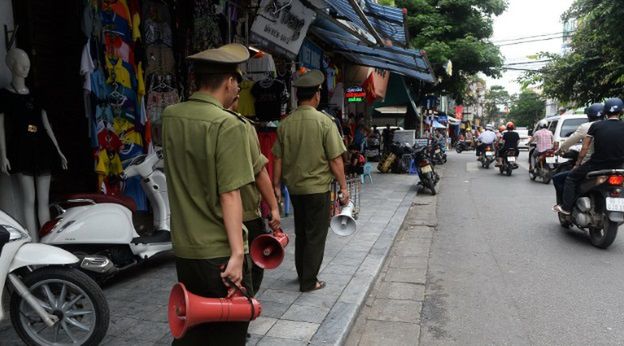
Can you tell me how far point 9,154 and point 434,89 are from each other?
19.6 metres

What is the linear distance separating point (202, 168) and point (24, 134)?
2634mm

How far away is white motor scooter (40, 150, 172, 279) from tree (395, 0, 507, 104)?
14.4 meters

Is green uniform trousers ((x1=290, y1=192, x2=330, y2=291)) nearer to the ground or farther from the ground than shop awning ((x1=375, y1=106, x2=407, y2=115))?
nearer to the ground

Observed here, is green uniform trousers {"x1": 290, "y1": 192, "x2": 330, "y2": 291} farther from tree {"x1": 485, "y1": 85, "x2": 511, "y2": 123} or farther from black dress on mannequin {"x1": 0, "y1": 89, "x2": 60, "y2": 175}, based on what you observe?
tree {"x1": 485, "y1": 85, "x2": 511, "y2": 123}

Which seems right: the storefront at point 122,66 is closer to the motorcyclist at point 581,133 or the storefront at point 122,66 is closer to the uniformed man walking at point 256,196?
the uniformed man walking at point 256,196

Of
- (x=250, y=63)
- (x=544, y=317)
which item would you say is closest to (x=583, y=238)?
(x=544, y=317)

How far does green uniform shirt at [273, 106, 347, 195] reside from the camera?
13.4 ft

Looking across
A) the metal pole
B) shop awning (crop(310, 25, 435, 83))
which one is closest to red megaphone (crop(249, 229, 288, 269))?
the metal pole

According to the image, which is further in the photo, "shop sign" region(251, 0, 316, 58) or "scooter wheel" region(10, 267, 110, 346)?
"shop sign" region(251, 0, 316, 58)

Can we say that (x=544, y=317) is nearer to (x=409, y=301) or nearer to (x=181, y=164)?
(x=409, y=301)

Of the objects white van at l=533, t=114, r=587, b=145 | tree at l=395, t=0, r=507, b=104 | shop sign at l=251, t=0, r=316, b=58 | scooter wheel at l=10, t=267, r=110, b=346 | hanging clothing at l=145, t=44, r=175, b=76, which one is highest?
tree at l=395, t=0, r=507, b=104

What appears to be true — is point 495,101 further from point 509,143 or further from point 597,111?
point 597,111

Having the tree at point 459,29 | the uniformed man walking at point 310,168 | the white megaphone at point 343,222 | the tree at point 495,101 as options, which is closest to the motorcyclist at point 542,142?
the tree at point 459,29

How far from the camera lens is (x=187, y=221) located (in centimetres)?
209
